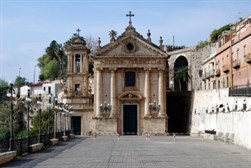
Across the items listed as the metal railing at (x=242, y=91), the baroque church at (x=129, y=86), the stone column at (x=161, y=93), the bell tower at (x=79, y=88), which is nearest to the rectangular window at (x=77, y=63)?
the bell tower at (x=79, y=88)

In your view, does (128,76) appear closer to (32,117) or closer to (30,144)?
(32,117)

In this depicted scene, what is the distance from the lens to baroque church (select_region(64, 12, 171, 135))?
65.9 meters

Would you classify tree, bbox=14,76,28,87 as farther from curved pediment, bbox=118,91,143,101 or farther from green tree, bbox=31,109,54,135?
curved pediment, bbox=118,91,143,101

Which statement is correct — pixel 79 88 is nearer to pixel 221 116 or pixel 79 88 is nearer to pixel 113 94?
pixel 113 94

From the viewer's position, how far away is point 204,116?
5934cm

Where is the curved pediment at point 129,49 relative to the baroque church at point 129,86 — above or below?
above

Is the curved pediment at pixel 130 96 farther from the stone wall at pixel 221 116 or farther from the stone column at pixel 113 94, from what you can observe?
the stone wall at pixel 221 116

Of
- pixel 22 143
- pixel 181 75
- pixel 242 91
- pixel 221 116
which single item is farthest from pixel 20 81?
pixel 22 143

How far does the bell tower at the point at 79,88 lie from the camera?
227ft

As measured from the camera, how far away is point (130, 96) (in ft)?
218

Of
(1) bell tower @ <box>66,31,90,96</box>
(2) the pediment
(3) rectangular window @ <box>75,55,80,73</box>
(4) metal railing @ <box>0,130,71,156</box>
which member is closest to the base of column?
(2) the pediment

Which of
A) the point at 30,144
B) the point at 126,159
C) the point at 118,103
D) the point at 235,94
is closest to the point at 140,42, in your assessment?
the point at 118,103

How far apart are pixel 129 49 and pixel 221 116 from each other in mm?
21633

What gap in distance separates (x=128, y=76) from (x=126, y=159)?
135 feet
